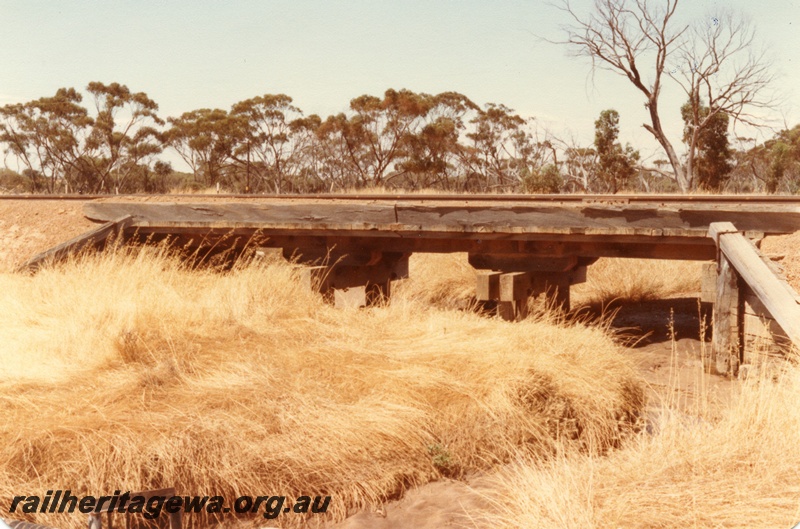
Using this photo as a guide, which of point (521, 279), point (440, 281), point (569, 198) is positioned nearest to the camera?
→ point (521, 279)

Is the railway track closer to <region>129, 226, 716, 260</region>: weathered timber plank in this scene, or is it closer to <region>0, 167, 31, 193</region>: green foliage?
<region>129, 226, 716, 260</region>: weathered timber plank

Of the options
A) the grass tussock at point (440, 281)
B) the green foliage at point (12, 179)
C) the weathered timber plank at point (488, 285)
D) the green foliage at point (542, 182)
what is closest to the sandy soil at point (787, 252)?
the weathered timber plank at point (488, 285)

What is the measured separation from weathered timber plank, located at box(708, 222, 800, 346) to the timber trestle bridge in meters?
0.03

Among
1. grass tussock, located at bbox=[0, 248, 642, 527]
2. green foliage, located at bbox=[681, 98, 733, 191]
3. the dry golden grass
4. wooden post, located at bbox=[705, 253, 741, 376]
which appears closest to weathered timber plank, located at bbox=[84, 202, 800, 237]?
wooden post, located at bbox=[705, 253, 741, 376]

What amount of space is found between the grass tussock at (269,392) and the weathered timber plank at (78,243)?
23.8 inches

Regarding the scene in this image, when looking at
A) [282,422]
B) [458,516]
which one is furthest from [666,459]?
[282,422]

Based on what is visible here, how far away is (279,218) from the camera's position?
869 centimetres

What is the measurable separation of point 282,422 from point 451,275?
7.61 meters

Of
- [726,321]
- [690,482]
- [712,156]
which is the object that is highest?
[712,156]

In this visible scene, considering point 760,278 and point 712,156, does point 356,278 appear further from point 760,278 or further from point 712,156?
point 712,156

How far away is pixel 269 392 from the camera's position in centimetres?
551

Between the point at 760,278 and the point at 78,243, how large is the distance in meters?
7.13

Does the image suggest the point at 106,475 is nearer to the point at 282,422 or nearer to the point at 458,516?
the point at 282,422

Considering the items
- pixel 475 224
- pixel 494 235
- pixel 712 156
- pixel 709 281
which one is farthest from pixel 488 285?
pixel 712 156
